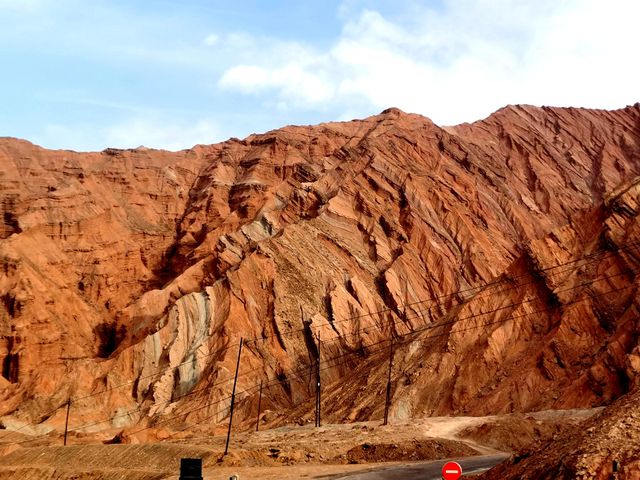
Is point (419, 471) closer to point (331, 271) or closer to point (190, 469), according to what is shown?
point (190, 469)

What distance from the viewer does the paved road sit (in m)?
30.8

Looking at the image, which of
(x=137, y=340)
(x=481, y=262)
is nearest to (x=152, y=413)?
(x=137, y=340)

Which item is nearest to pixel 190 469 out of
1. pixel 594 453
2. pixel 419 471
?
pixel 594 453

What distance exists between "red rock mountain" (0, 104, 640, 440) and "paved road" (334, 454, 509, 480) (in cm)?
1722

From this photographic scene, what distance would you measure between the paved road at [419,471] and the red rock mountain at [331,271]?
17216 millimetres

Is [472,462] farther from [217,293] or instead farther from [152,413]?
[217,293]

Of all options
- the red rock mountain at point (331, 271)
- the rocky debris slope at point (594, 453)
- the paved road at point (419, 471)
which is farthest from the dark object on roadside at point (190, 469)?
the red rock mountain at point (331, 271)

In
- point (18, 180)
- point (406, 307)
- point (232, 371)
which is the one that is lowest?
point (232, 371)

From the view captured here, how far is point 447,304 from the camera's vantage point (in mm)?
82438

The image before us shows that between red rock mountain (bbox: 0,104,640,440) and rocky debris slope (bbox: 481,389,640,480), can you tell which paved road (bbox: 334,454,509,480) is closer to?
rocky debris slope (bbox: 481,389,640,480)

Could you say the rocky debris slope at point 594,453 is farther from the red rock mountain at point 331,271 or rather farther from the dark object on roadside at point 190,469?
the red rock mountain at point 331,271

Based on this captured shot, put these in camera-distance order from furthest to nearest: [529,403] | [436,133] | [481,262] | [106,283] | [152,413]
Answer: [436,133] < [106,283] < [481,262] < [152,413] < [529,403]

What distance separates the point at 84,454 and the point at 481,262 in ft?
169

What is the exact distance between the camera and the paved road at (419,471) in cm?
3081
